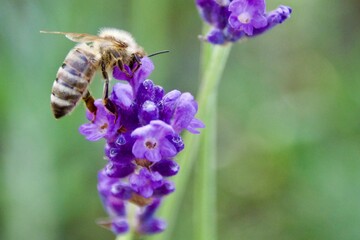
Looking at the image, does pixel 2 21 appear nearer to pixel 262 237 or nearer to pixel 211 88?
pixel 211 88

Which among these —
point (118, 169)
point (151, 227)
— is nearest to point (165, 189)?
point (118, 169)

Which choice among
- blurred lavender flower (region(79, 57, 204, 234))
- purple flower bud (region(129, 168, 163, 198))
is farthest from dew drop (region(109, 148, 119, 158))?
purple flower bud (region(129, 168, 163, 198))

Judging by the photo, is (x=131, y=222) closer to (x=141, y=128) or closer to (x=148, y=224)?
(x=148, y=224)

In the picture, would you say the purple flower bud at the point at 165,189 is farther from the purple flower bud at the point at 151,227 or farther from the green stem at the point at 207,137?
the green stem at the point at 207,137

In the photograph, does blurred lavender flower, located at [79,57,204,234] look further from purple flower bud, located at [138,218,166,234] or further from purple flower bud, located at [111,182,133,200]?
purple flower bud, located at [138,218,166,234]

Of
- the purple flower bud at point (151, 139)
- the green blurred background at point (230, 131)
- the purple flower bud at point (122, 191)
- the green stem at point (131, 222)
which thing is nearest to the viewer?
the purple flower bud at point (151, 139)

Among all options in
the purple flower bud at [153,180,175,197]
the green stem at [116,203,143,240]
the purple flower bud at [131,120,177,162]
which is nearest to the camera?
the purple flower bud at [131,120,177,162]

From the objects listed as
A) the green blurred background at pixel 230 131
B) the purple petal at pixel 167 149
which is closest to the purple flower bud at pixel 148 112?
the purple petal at pixel 167 149

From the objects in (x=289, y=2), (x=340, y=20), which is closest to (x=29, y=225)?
(x=289, y=2)
